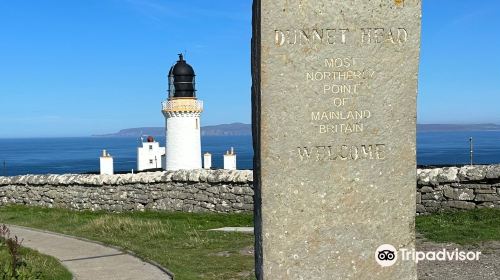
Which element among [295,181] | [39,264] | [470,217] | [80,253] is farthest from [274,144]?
[470,217]

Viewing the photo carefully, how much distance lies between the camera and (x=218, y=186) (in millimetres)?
15000

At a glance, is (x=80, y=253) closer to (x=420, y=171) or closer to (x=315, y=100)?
(x=315, y=100)

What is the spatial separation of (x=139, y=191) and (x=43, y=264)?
7398mm

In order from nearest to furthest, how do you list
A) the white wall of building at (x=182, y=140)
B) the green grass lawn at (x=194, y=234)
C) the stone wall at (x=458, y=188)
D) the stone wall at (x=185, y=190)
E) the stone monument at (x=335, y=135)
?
the stone monument at (x=335, y=135) → the green grass lawn at (x=194, y=234) → the stone wall at (x=458, y=188) → the stone wall at (x=185, y=190) → the white wall of building at (x=182, y=140)

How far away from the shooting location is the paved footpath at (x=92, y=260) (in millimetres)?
8281

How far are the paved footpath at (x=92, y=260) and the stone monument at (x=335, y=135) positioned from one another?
3.90m

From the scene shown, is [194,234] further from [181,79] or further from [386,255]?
[181,79]

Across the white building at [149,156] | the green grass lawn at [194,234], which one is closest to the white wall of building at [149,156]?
the white building at [149,156]

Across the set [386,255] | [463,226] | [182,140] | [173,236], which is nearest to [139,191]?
[173,236]

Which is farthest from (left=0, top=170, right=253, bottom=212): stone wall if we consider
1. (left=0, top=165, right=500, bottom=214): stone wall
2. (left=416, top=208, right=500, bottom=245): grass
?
(left=416, top=208, right=500, bottom=245): grass

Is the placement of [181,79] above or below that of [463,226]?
above

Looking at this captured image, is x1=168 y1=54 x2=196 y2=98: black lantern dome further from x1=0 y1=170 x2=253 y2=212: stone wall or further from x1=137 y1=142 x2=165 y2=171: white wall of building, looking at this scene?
x1=0 y1=170 x2=253 y2=212: stone wall

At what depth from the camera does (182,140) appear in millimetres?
32438

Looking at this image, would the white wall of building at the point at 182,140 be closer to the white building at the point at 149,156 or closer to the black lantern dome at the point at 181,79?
the black lantern dome at the point at 181,79
